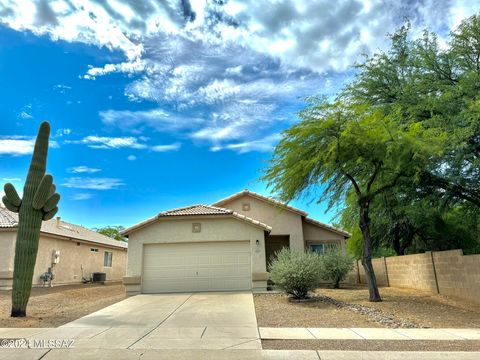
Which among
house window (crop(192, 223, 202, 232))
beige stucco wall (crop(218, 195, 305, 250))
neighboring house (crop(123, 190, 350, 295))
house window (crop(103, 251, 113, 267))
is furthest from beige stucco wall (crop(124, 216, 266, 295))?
house window (crop(103, 251, 113, 267))

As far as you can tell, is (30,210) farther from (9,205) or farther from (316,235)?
(316,235)

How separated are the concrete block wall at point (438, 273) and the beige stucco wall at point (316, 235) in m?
3.38

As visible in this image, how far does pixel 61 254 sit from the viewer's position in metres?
25.3

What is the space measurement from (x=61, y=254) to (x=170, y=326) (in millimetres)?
18521

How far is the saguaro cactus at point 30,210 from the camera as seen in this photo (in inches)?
447

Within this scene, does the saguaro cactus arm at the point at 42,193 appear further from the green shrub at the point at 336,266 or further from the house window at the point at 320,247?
the house window at the point at 320,247

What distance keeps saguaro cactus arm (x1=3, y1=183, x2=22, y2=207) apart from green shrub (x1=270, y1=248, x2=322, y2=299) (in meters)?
9.38

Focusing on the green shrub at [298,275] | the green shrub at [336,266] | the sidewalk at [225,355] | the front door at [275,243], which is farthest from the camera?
the front door at [275,243]

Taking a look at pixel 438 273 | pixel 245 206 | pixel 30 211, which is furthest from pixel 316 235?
pixel 30 211

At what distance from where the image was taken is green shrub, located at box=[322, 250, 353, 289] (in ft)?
67.3

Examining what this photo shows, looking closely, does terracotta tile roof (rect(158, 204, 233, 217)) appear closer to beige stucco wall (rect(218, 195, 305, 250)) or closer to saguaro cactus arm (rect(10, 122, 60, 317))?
beige stucco wall (rect(218, 195, 305, 250))

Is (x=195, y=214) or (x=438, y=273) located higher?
(x=195, y=214)

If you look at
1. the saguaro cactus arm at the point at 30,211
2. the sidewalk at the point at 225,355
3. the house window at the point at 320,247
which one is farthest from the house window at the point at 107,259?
the sidewalk at the point at 225,355

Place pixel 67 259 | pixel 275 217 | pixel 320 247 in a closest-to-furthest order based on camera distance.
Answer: pixel 275 217
pixel 320 247
pixel 67 259
